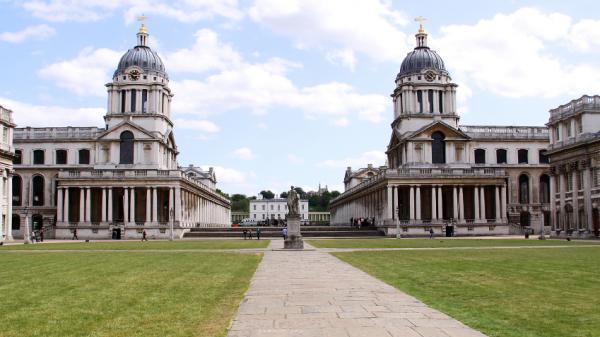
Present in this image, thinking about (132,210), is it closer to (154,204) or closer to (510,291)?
(154,204)

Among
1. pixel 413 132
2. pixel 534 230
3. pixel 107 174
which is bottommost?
pixel 534 230

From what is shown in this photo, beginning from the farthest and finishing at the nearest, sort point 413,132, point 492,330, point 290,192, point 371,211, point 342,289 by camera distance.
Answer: point 371,211 → point 413,132 → point 290,192 → point 342,289 → point 492,330

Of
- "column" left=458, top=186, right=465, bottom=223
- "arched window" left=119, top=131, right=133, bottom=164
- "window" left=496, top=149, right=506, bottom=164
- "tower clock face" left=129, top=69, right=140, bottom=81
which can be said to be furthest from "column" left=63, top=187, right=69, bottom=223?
"window" left=496, top=149, right=506, bottom=164

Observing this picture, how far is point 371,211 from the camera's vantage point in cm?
10631

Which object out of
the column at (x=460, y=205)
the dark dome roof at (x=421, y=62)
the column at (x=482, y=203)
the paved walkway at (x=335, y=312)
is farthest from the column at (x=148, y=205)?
the paved walkway at (x=335, y=312)

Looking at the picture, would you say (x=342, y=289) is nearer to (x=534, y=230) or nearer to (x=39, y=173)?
(x=534, y=230)

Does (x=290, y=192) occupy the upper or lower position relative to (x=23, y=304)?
upper

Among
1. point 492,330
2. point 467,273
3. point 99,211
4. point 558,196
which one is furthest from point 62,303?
point 99,211

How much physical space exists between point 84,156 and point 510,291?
9266 cm

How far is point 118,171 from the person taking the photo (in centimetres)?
8944

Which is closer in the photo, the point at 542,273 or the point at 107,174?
the point at 542,273

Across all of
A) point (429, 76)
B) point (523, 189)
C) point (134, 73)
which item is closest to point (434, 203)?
point (429, 76)

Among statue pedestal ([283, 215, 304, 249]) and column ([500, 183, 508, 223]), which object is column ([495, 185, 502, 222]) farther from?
statue pedestal ([283, 215, 304, 249])

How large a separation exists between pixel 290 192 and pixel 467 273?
2747 cm
